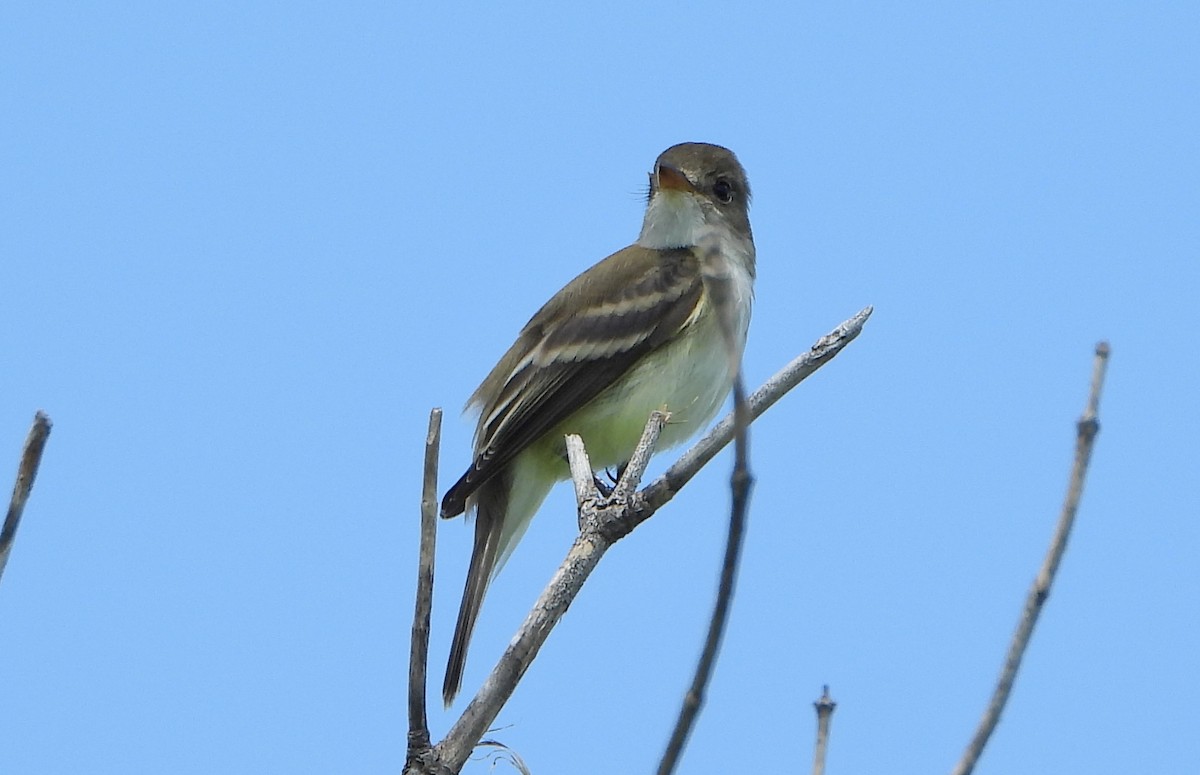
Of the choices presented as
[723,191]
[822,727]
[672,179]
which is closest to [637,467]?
[822,727]

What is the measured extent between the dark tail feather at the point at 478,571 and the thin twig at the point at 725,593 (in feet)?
11.1

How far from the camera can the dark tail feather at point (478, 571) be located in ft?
17.9

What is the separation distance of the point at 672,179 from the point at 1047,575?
5.60m

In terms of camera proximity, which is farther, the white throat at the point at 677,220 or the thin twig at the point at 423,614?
the white throat at the point at 677,220

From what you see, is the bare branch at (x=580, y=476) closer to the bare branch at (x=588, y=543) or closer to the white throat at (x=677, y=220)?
the bare branch at (x=588, y=543)

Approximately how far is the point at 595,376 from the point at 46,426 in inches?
176

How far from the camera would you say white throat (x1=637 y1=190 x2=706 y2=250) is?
308 inches

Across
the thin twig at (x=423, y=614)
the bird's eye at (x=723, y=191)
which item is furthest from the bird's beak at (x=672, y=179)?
the thin twig at (x=423, y=614)

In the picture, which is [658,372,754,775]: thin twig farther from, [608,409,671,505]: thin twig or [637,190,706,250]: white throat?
[637,190,706,250]: white throat

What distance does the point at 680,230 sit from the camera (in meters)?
7.86

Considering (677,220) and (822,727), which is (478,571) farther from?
(822,727)

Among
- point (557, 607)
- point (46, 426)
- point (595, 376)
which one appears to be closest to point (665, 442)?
point (595, 376)

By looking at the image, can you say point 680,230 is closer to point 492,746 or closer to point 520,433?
point 520,433

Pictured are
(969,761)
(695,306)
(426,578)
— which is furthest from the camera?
(695,306)
